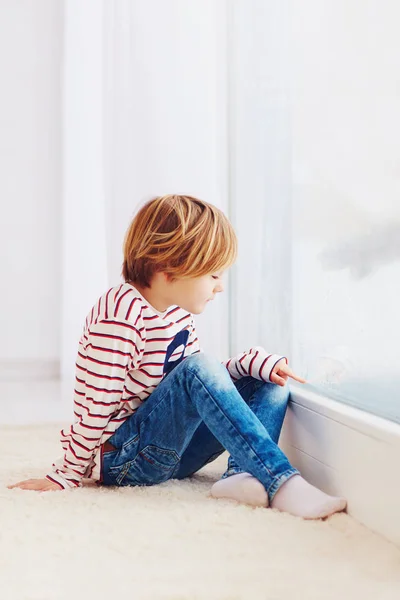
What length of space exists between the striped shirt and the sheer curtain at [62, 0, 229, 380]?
2.50 ft

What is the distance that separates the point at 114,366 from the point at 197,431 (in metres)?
0.22

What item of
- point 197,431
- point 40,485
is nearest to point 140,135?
point 197,431

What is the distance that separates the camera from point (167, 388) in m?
1.24

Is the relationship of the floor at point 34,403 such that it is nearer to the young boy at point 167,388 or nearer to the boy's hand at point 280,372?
the young boy at point 167,388

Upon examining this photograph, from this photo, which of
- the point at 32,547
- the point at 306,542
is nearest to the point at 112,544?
the point at 32,547

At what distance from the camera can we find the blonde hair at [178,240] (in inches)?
49.9

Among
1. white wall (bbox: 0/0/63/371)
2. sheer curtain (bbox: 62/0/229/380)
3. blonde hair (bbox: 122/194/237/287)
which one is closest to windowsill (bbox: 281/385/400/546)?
blonde hair (bbox: 122/194/237/287)

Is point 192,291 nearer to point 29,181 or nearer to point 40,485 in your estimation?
point 40,485

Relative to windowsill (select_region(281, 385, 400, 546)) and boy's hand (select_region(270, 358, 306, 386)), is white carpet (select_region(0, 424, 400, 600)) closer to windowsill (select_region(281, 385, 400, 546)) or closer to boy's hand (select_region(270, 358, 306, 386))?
windowsill (select_region(281, 385, 400, 546))

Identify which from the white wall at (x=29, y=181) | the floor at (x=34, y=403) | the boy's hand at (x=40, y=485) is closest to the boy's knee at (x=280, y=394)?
the boy's hand at (x=40, y=485)

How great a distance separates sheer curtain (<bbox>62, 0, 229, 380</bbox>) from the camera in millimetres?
2043

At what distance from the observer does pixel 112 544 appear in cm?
99

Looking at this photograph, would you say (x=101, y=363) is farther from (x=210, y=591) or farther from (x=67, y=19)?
(x=67, y=19)

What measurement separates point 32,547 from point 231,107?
1.43 m
